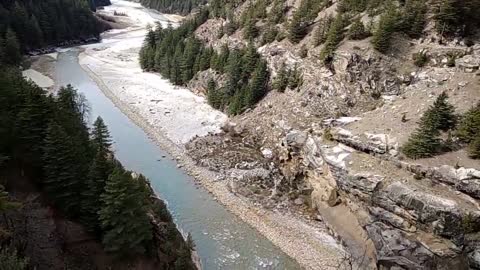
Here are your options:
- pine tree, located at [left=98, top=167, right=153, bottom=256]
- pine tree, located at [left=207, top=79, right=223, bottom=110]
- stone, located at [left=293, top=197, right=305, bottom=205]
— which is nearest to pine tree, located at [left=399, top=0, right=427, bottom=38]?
stone, located at [left=293, top=197, right=305, bottom=205]

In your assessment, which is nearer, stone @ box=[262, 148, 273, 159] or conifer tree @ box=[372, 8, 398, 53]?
conifer tree @ box=[372, 8, 398, 53]

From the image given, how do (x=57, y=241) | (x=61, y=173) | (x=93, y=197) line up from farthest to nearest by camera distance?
(x=61, y=173) → (x=93, y=197) → (x=57, y=241)

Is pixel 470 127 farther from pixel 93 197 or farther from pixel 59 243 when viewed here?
pixel 59 243

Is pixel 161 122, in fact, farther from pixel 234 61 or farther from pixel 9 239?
pixel 9 239

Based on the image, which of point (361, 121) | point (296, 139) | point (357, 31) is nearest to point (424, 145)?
point (361, 121)

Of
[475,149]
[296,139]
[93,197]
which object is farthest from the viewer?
[296,139]

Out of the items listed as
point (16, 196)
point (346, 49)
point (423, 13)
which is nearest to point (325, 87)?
point (346, 49)

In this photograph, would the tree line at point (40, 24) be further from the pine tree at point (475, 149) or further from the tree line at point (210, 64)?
the pine tree at point (475, 149)

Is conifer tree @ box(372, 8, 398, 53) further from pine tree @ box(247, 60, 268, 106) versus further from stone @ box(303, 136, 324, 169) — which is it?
pine tree @ box(247, 60, 268, 106)

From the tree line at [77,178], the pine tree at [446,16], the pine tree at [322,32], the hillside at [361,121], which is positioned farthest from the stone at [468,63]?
the tree line at [77,178]
